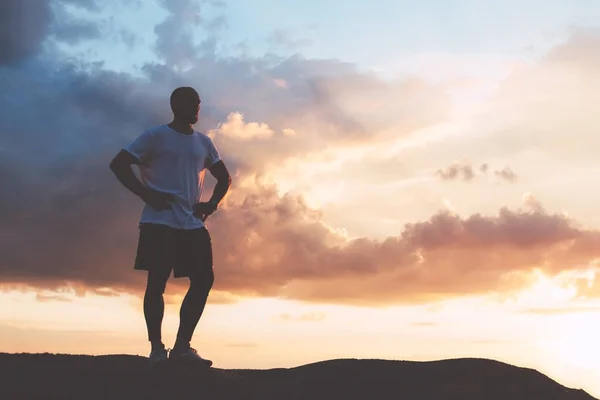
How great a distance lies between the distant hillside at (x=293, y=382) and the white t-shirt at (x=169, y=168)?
162 cm

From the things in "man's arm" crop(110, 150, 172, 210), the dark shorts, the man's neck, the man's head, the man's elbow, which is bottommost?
the dark shorts

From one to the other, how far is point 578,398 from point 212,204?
4645mm

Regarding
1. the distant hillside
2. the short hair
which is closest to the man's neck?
the short hair

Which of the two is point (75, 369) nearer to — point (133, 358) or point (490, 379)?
point (133, 358)

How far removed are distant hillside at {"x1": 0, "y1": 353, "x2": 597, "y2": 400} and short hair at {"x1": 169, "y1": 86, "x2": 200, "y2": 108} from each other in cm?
289

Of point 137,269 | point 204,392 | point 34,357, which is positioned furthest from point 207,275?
point 34,357

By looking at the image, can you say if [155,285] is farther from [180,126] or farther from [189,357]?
[180,126]

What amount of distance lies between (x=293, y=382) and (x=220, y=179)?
97.3 inches

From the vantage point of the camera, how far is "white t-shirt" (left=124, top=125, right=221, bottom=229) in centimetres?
834

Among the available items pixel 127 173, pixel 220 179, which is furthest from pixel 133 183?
pixel 220 179

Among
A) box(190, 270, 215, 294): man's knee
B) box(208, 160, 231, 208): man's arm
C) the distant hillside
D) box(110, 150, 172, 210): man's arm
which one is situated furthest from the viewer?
box(208, 160, 231, 208): man's arm

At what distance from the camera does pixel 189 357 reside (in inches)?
331

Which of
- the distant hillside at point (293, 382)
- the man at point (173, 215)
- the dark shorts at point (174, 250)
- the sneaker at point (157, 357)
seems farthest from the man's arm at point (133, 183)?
the distant hillside at point (293, 382)

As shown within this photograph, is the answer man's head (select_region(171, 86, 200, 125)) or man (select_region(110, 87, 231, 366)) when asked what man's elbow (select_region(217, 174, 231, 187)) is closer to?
man (select_region(110, 87, 231, 366))
